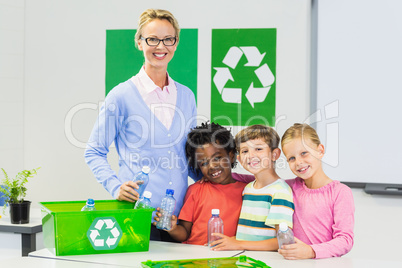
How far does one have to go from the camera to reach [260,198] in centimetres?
183

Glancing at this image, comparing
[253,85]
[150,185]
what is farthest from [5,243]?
[253,85]

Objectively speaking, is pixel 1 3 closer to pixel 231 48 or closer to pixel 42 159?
pixel 42 159

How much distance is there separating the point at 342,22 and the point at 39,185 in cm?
252

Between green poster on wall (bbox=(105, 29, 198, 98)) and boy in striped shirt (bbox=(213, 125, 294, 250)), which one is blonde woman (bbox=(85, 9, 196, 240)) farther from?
green poster on wall (bbox=(105, 29, 198, 98))

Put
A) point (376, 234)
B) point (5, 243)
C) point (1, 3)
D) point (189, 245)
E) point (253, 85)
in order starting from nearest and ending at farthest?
point (189, 245), point (5, 243), point (376, 234), point (253, 85), point (1, 3)

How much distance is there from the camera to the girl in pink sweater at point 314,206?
5.36 ft

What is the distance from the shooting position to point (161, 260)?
157 cm

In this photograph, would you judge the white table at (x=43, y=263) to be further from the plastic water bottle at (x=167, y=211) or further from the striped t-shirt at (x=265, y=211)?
the striped t-shirt at (x=265, y=211)

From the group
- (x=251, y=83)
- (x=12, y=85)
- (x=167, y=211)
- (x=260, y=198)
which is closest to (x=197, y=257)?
(x=167, y=211)

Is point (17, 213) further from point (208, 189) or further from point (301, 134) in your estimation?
point (301, 134)

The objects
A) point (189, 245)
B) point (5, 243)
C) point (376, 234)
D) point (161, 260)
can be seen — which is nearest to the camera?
point (161, 260)

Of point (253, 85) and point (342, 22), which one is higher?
point (342, 22)

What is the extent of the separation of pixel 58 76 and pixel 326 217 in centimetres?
248

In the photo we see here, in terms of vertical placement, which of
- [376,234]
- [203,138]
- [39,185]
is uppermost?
[203,138]
